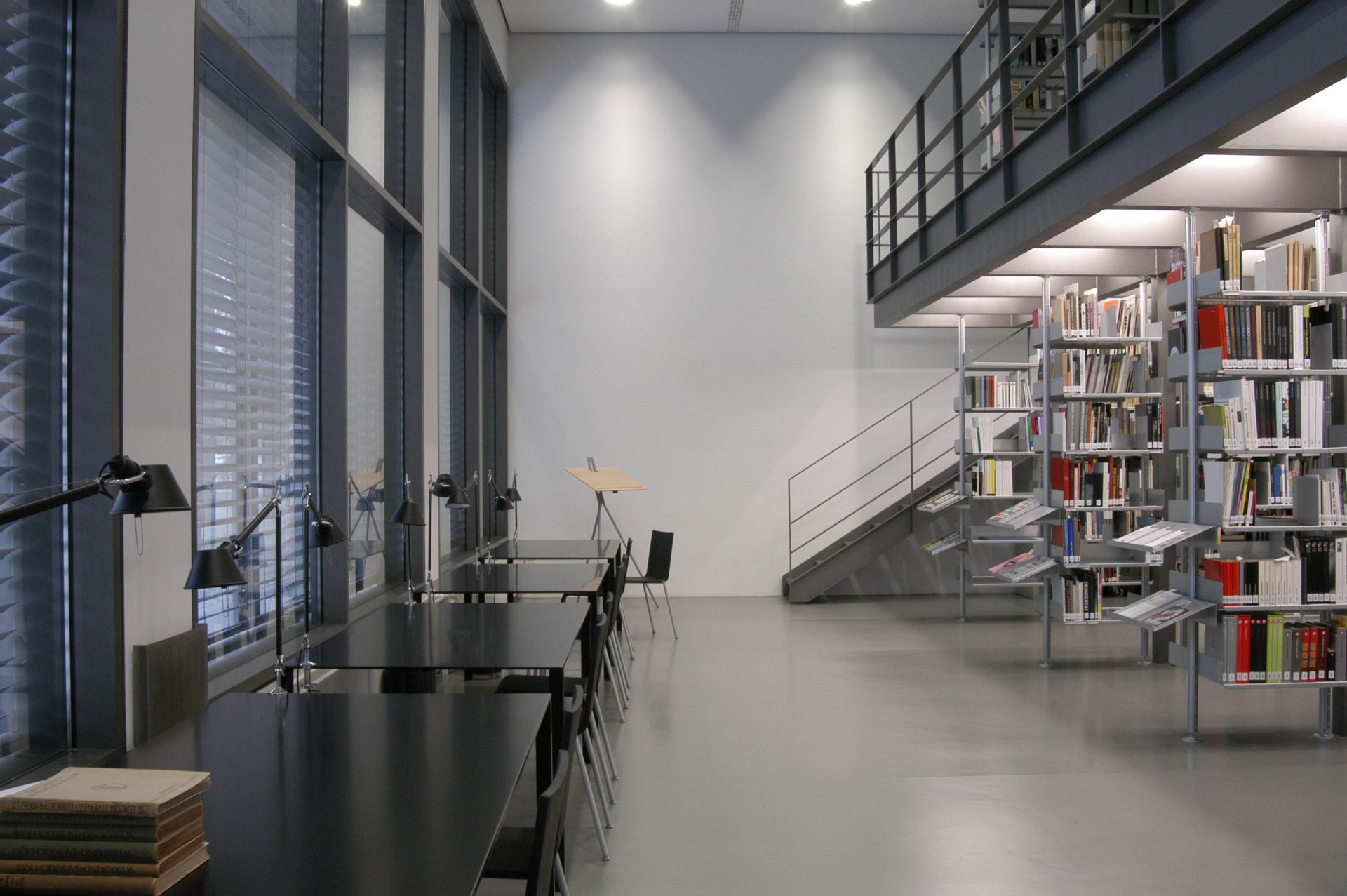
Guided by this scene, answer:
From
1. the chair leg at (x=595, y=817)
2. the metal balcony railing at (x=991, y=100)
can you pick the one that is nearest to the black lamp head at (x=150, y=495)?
the chair leg at (x=595, y=817)

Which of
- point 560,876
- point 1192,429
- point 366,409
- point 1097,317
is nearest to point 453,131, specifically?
point 366,409

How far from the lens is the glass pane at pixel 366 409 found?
173 inches

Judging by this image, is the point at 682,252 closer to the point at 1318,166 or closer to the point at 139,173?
the point at 1318,166

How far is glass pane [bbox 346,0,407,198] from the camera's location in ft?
14.8

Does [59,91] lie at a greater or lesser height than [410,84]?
lesser

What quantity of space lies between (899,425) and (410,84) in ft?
18.1

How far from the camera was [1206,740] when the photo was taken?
4203mm

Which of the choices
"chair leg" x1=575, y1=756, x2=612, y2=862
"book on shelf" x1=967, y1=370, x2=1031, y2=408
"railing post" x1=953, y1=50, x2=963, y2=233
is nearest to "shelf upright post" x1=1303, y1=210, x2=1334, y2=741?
"railing post" x1=953, y1=50, x2=963, y2=233

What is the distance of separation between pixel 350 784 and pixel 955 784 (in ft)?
8.81

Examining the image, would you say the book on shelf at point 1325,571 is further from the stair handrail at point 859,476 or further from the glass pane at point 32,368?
the glass pane at point 32,368

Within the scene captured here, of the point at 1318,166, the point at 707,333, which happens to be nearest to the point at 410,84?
the point at 707,333

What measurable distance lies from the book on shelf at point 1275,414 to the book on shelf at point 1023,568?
5.73 ft

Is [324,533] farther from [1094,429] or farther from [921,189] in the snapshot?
[921,189]

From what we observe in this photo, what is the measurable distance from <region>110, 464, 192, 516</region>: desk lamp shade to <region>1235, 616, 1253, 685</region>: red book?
14.4 feet
